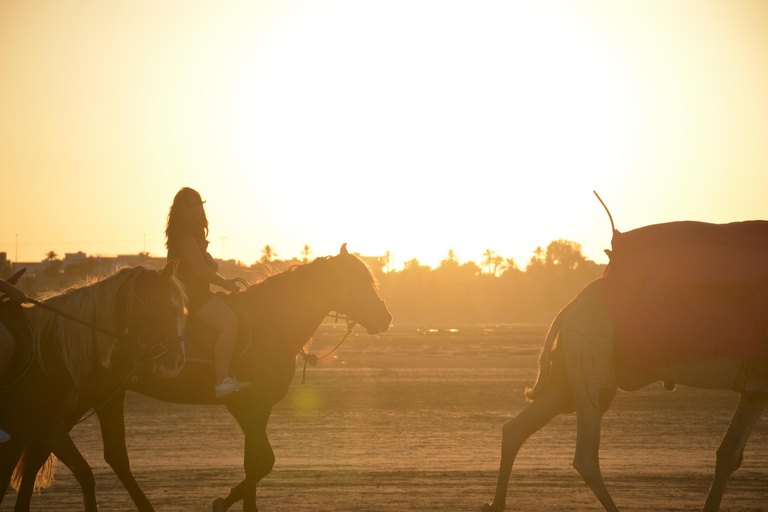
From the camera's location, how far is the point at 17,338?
5758mm

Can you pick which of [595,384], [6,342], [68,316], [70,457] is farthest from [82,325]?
[595,384]

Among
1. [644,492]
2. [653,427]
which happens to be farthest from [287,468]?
[653,427]

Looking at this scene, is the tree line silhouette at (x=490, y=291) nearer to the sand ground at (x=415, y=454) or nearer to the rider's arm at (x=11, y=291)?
the sand ground at (x=415, y=454)

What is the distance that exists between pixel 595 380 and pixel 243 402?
3351 mm

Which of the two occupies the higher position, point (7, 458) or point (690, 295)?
point (690, 295)

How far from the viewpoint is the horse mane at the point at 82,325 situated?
5.89 meters

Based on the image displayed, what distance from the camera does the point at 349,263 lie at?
758 cm

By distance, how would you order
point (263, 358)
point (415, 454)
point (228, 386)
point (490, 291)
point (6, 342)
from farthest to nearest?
point (490, 291) < point (415, 454) < point (263, 358) < point (228, 386) < point (6, 342)

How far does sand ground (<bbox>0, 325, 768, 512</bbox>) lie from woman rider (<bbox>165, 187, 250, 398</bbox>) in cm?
165

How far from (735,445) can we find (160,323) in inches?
208

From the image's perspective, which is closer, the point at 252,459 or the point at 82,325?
the point at 82,325

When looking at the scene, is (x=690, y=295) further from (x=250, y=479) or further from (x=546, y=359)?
(x=250, y=479)

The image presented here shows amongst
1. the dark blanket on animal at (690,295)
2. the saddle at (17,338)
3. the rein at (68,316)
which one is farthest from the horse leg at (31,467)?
the dark blanket on animal at (690,295)

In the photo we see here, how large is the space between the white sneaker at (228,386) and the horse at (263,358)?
0.09 m
